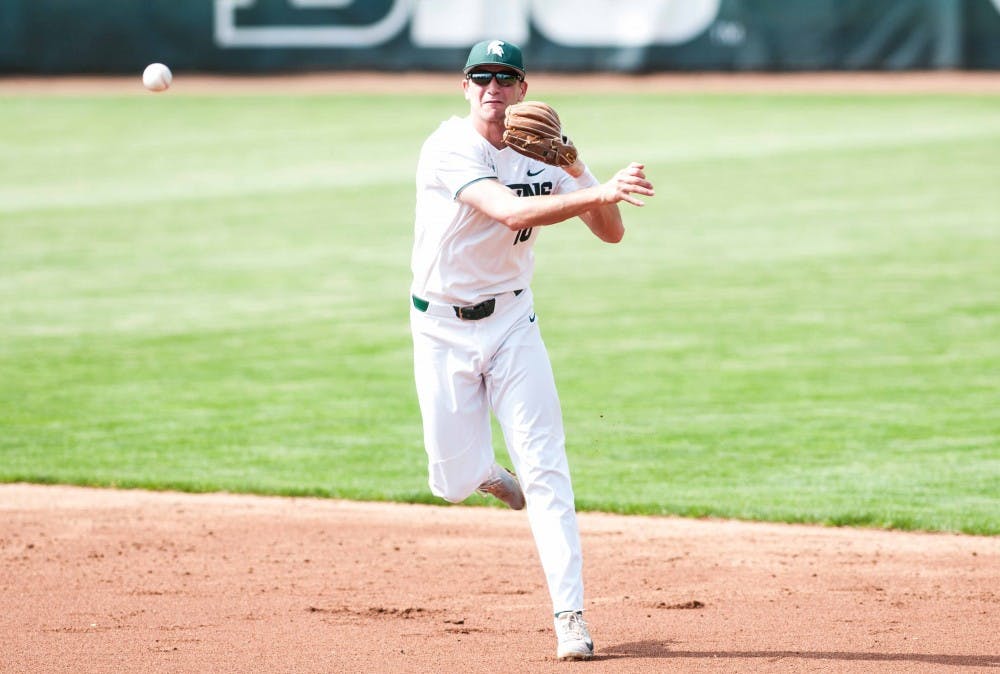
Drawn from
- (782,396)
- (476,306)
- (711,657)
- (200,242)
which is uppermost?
(476,306)

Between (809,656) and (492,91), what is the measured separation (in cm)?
239

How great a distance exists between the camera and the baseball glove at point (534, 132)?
17.7 ft

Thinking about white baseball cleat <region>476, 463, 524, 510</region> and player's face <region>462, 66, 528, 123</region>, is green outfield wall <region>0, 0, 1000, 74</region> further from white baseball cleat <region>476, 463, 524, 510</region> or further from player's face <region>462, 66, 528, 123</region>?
player's face <region>462, 66, 528, 123</region>

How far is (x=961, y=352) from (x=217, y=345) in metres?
5.96

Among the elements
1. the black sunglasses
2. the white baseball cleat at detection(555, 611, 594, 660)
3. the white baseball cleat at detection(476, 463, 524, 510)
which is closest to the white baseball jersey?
the black sunglasses

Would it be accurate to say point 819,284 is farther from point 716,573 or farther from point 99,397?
point 716,573

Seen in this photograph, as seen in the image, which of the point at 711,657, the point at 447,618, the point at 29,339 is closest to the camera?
the point at 711,657

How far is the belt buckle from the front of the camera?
568cm

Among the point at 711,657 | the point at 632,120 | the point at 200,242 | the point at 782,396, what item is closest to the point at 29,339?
the point at 200,242

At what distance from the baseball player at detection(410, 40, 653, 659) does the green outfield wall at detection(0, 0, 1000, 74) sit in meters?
24.9

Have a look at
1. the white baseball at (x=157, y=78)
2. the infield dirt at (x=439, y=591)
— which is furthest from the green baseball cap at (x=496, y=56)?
the white baseball at (x=157, y=78)

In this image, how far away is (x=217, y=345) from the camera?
40.9ft

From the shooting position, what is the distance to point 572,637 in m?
5.45

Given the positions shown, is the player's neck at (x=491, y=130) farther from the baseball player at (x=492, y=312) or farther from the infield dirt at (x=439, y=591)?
the infield dirt at (x=439, y=591)
